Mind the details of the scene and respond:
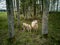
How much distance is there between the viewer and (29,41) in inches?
257

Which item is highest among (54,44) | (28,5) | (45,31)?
(28,5)

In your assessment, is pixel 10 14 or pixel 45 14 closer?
pixel 10 14

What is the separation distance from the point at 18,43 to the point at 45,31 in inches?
74.4

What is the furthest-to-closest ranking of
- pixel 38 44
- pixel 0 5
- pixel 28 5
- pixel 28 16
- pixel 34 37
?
pixel 0 5 → pixel 28 16 → pixel 28 5 → pixel 34 37 → pixel 38 44

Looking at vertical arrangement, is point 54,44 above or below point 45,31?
below

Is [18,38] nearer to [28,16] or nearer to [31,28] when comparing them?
[31,28]

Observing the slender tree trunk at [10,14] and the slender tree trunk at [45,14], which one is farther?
the slender tree trunk at [45,14]

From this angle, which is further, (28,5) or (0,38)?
(28,5)

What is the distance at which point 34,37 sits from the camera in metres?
7.07

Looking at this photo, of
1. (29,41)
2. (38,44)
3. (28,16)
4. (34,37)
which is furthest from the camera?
(28,16)

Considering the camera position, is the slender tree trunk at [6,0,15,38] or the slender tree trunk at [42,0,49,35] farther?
the slender tree trunk at [42,0,49,35]

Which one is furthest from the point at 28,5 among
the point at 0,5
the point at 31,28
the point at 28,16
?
the point at 0,5

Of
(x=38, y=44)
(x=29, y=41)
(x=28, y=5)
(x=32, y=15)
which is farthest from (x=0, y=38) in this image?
(x=32, y=15)

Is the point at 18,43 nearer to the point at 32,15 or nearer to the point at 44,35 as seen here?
the point at 44,35
